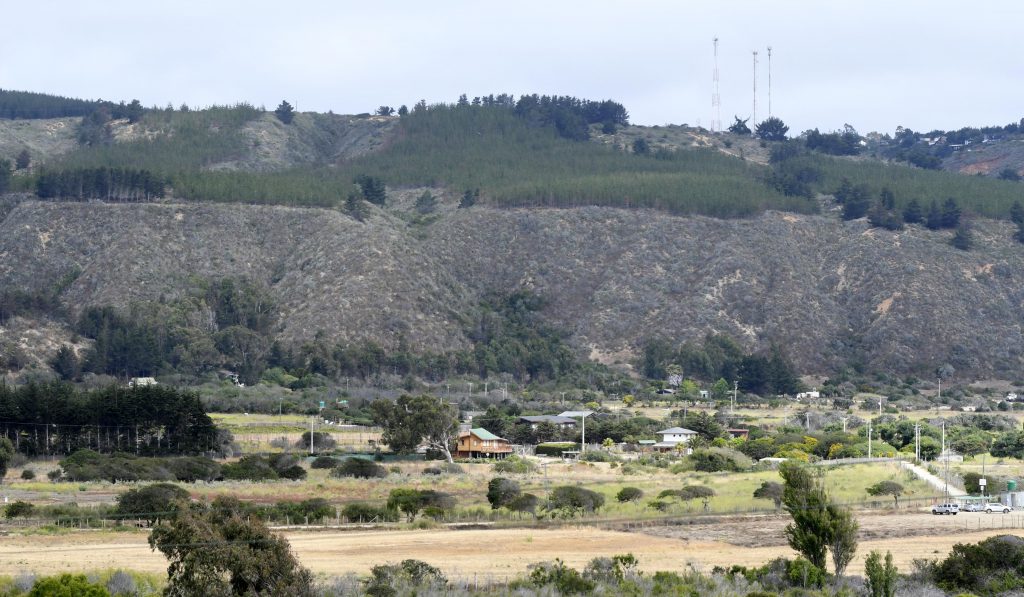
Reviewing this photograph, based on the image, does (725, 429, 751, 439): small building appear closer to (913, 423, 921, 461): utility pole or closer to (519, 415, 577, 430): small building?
(519, 415, 577, 430): small building

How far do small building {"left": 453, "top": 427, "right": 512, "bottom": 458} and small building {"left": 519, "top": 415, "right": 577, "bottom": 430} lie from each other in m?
6.44

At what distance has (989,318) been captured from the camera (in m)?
142

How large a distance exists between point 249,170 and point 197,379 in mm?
78375

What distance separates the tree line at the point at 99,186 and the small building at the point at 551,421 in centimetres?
6714

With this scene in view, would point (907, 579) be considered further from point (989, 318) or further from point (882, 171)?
point (882, 171)

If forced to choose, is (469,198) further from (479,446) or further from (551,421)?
(479,446)

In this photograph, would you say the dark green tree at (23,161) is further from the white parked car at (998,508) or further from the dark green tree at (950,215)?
the white parked car at (998,508)

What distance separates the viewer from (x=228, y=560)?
35.8 meters

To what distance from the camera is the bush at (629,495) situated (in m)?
→ 64.2

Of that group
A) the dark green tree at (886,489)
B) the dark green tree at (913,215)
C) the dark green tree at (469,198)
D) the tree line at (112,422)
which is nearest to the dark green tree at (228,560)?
the dark green tree at (886,489)

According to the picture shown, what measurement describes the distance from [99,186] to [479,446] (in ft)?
253

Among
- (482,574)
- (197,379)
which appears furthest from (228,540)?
(197,379)

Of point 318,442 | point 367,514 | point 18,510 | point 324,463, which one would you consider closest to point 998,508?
point 367,514

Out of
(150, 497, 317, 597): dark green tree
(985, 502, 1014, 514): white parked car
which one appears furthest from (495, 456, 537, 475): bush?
(150, 497, 317, 597): dark green tree
